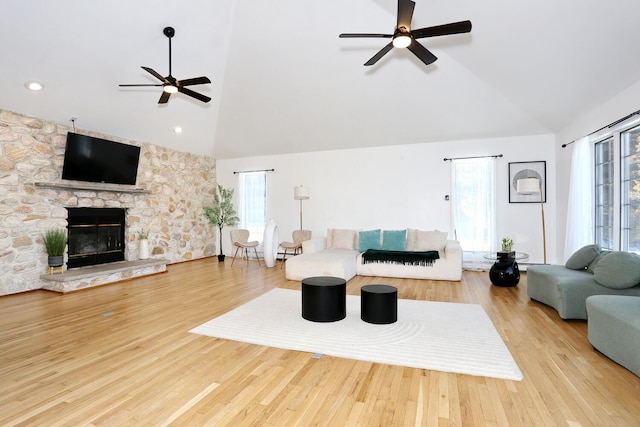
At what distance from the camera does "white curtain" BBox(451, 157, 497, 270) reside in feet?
20.7

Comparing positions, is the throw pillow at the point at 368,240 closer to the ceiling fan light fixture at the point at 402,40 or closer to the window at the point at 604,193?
the window at the point at 604,193

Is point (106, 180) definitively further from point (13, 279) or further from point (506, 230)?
point (506, 230)

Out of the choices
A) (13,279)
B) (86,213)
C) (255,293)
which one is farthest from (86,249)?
(255,293)

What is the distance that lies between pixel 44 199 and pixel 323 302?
4872 millimetres

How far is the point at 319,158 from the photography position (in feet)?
25.0

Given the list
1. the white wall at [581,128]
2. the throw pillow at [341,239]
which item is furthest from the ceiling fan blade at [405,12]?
the throw pillow at [341,239]

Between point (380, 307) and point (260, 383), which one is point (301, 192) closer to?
point (380, 307)

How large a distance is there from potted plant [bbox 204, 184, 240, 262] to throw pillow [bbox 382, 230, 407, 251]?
155 inches

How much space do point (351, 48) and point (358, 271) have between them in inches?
147

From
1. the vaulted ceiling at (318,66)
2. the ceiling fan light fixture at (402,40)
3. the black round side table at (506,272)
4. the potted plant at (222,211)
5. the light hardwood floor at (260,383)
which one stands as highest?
the vaulted ceiling at (318,66)

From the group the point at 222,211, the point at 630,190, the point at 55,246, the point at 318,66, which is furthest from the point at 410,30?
the point at 222,211

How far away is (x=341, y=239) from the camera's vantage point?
6.79m

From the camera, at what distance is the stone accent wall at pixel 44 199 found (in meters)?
4.73

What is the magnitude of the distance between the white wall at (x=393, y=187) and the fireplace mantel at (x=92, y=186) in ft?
8.87
